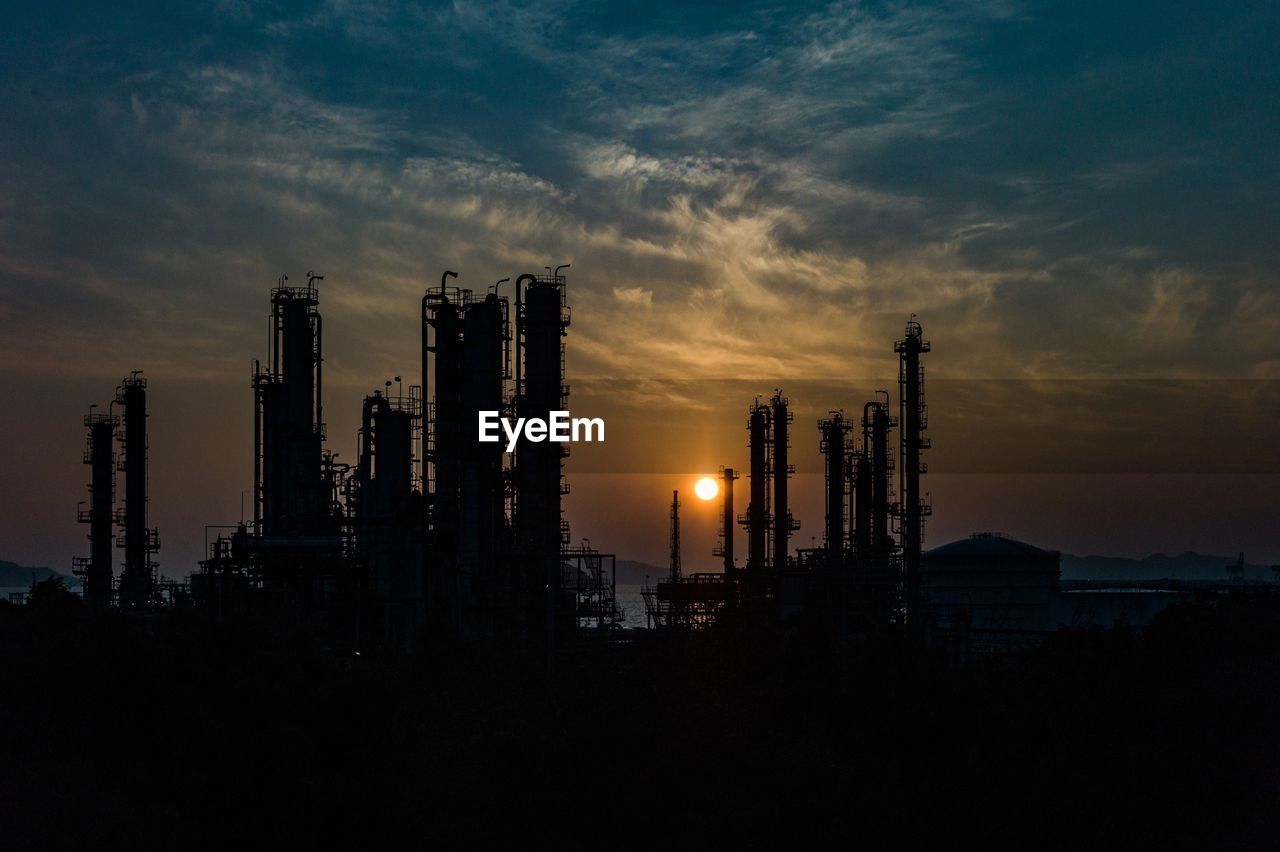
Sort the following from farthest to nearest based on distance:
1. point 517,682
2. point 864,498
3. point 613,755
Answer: point 864,498 < point 517,682 < point 613,755

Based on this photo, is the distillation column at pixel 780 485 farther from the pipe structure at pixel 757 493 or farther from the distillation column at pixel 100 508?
the distillation column at pixel 100 508

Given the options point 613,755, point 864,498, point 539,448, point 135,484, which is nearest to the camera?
point 613,755

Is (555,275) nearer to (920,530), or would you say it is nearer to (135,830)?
(920,530)

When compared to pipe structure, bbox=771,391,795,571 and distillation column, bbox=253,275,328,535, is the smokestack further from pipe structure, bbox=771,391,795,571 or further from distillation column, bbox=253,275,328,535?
distillation column, bbox=253,275,328,535

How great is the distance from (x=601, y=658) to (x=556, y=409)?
968 cm

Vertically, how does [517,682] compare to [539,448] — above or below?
below

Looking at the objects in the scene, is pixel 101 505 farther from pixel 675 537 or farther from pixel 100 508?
pixel 675 537

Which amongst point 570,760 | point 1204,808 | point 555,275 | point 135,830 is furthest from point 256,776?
point 555,275

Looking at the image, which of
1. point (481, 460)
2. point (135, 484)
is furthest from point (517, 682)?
point (135, 484)

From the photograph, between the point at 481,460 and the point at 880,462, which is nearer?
the point at 481,460

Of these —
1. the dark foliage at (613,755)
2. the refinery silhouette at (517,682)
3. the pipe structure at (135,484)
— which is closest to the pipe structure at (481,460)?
the refinery silhouette at (517,682)

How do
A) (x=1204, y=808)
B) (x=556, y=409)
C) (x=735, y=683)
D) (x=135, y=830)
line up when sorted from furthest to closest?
(x=556, y=409) < (x=735, y=683) < (x=1204, y=808) < (x=135, y=830)

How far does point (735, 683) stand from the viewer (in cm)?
4478

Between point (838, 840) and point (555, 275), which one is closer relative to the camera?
point (838, 840)
